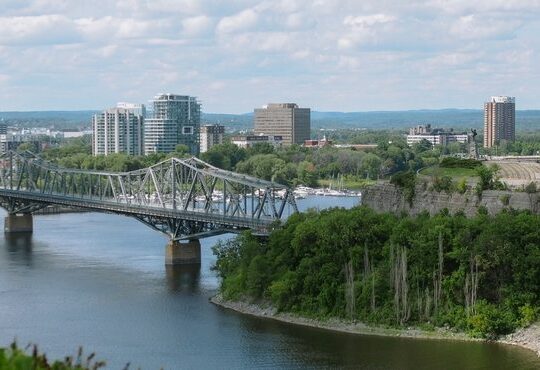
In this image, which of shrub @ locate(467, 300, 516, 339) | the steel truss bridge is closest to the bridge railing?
the steel truss bridge

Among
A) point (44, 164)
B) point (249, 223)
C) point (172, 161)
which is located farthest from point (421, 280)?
point (44, 164)

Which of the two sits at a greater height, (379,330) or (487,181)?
(487,181)

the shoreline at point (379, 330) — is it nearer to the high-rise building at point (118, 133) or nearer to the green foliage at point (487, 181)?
the green foliage at point (487, 181)

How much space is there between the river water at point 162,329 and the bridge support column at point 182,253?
851 millimetres

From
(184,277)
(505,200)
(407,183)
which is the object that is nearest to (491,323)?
(505,200)

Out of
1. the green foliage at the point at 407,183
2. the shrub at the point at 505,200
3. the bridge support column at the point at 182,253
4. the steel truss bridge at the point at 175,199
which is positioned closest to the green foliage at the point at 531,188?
the shrub at the point at 505,200

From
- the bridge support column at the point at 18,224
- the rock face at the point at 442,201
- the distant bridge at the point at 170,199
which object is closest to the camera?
the rock face at the point at 442,201

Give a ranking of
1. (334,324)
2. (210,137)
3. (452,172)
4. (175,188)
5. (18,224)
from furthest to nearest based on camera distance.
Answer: (210,137) < (18,224) < (175,188) < (452,172) < (334,324)

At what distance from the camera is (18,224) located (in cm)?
8406

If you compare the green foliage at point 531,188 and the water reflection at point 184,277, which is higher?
the green foliage at point 531,188

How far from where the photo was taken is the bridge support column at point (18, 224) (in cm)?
8350

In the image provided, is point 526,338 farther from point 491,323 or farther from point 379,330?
point 379,330

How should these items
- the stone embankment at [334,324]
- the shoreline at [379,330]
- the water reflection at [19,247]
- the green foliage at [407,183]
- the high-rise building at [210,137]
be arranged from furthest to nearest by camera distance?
the high-rise building at [210,137], the water reflection at [19,247], the green foliage at [407,183], the stone embankment at [334,324], the shoreline at [379,330]

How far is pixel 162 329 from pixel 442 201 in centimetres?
1252
